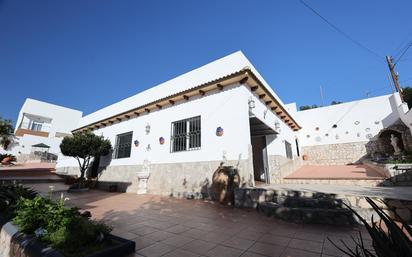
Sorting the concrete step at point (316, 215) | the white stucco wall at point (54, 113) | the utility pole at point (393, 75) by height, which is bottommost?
the concrete step at point (316, 215)

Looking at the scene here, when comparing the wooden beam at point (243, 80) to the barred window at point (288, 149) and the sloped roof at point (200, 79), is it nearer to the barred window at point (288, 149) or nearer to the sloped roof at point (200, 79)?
the sloped roof at point (200, 79)

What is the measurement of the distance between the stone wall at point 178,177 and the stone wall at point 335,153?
11905mm

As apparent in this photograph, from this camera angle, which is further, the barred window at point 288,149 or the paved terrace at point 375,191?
the barred window at point 288,149

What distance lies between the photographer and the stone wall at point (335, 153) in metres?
13.4

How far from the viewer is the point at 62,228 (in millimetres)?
2484

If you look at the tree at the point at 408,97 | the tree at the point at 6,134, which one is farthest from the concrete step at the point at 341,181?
the tree at the point at 6,134

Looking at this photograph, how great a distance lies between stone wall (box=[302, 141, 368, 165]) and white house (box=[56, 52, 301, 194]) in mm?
6362

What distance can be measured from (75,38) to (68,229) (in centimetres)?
875

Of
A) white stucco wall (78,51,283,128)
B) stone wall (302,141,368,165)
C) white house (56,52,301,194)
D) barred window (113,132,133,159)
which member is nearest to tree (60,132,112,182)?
barred window (113,132,133,159)

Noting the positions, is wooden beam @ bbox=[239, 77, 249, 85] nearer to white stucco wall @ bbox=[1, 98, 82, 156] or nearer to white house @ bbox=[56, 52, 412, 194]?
white house @ bbox=[56, 52, 412, 194]

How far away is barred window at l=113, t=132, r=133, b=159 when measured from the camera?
969cm

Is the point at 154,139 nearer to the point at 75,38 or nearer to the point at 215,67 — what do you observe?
the point at 215,67

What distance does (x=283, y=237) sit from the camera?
9.88 ft

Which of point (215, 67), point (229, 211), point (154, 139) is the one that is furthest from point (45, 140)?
point (229, 211)
